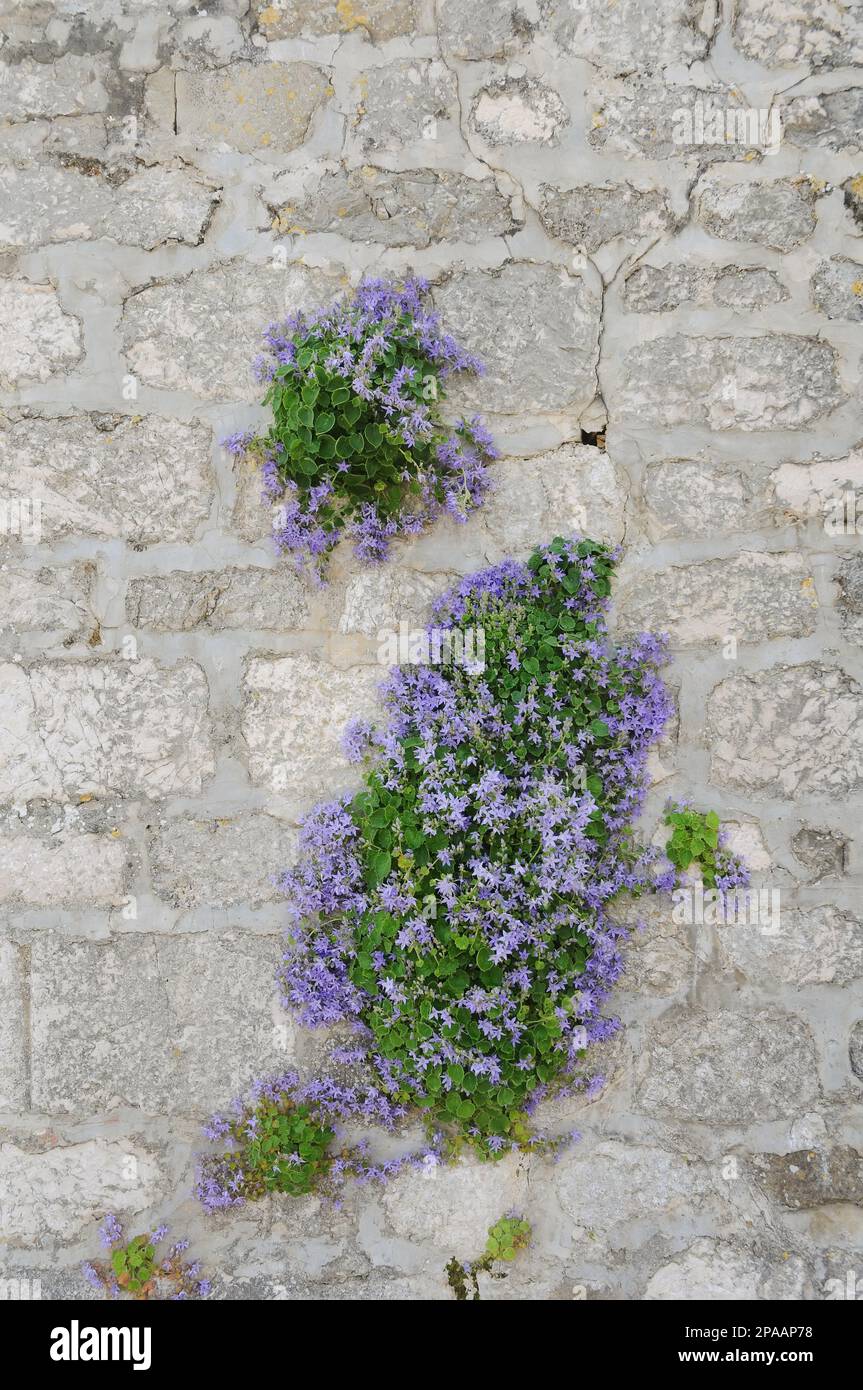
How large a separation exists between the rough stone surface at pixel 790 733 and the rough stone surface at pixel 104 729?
1.62 metres

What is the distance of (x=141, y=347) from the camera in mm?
2873

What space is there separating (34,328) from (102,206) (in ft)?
1.42

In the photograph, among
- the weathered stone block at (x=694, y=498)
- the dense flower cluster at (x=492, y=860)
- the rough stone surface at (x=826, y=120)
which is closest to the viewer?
the dense flower cluster at (x=492, y=860)

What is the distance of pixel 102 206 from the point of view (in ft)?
9.33

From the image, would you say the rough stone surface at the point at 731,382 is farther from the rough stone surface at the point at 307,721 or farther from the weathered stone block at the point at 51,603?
the weathered stone block at the point at 51,603

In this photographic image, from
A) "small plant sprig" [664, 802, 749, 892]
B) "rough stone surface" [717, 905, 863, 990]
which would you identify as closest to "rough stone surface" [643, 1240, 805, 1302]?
"rough stone surface" [717, 905, 863, 990]

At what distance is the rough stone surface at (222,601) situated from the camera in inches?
112

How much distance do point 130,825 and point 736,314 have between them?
8.04 feet

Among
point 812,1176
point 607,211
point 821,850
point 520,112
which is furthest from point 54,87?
point 812,1176

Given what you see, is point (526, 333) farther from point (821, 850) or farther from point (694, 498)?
point (821, 850)

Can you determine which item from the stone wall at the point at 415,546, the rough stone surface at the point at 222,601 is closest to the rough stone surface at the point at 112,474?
the stone wall at the point at 415,546

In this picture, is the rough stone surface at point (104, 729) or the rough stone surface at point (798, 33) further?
the rough stone surface at point (104, 729)

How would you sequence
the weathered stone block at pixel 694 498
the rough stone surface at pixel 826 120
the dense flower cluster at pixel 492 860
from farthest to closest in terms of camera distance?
the weathered stone block at pixel 694 498 < the rough stone surface at pixel 826 120 < the dense flower cluster at pixel 492 860

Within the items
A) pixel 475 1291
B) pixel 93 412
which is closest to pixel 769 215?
pixel 93 412
